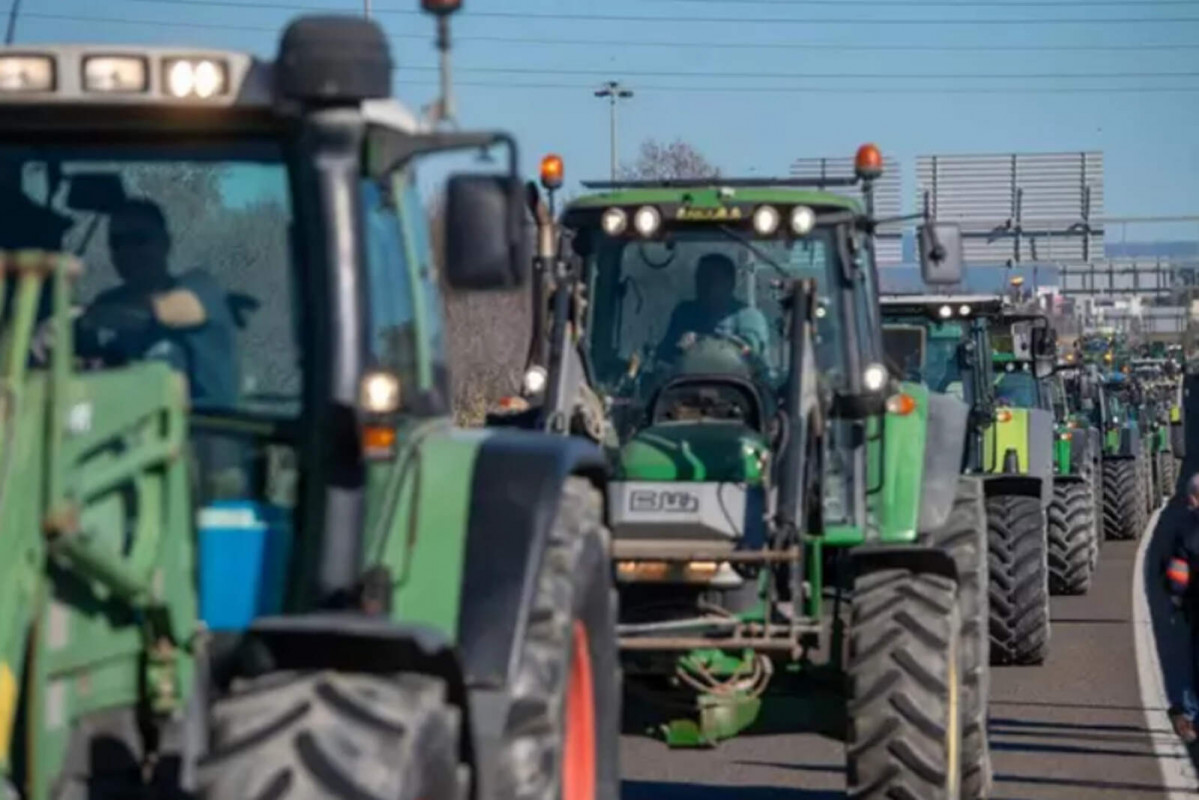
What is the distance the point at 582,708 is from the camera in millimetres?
7418

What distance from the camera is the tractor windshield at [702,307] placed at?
36.3ft

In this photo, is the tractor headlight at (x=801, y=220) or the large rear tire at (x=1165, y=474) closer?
the tractor headlight at (x=801, y=220)

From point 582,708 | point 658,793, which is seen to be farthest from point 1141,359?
point 582,708

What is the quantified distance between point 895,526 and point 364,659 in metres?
5.88

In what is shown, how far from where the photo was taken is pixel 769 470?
33.8ft

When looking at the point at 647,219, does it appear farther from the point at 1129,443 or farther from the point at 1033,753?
the point at 1129,443

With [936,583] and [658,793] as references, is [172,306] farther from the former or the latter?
[658,793]

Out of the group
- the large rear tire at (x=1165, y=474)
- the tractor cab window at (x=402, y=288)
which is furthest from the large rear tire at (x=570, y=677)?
the large rear tire at (x=1165, y=474)

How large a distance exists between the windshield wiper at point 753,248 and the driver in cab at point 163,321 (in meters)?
5.33

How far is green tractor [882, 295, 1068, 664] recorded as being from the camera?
17094 millimetres

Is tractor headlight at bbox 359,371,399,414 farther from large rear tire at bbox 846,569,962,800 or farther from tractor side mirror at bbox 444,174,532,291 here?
large rear tire at bbox 846,569,962,800

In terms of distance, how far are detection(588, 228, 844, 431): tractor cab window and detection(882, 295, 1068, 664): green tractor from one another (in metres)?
4.69

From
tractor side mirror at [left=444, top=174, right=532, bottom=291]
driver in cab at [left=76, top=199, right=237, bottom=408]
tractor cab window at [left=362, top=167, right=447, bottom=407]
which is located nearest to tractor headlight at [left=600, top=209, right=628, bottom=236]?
tractor cab window at [left=362, top=167, right=447, bottom=407]

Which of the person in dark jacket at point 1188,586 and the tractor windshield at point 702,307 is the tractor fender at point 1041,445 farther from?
the tractor windshield at point 702,307
